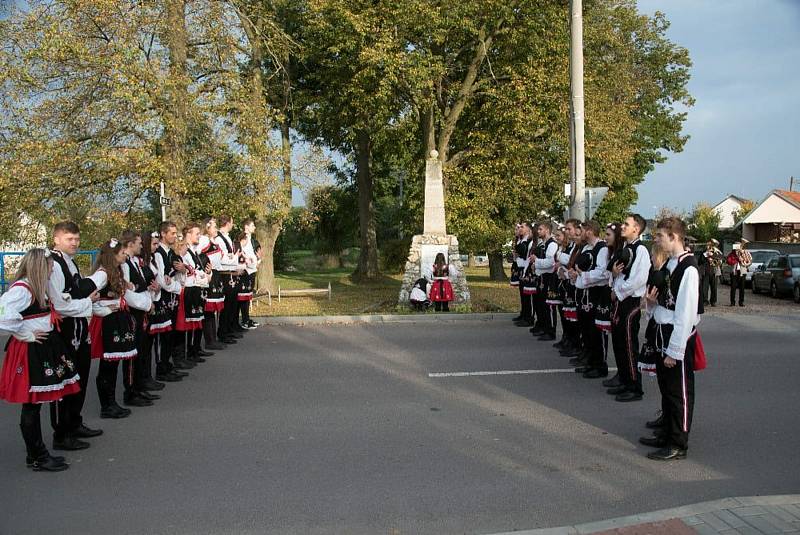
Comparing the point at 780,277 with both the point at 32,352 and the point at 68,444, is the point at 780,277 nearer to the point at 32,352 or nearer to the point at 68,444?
the point at 68,444

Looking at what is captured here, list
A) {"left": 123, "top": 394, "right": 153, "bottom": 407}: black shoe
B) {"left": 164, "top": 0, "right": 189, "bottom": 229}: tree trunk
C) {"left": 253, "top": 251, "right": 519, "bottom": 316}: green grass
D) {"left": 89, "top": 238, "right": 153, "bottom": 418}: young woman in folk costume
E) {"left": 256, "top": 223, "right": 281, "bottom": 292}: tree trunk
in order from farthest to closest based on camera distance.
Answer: {"left": 256, "top": 223, "right": 281, "bottom": 292}: tree trunk
{"left": 164, "top": 0, "right": 189, "bottom": 229}: tree trunk
{"left": 253, "top": 251, "right": 519, "bottom": 316}: green grass
{"left": 123, "top": 394, "right": 153, "bottom": 407}: black shoe
{"left": 89, "top": 238, "right": 153, "bottom": 418}: young woman in folk costume

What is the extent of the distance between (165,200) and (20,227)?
4.89 meters

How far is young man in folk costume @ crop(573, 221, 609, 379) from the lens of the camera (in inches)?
330

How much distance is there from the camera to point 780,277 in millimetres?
21766

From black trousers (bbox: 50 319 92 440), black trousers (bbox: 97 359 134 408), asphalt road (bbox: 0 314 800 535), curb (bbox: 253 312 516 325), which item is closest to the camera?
asphalt road (bbox: 0 314 800 535)

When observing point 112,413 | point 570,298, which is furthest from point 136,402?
point 570,298

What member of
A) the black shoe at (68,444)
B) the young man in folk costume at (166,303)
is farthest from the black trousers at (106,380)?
the young man in folk costume at (166,303)

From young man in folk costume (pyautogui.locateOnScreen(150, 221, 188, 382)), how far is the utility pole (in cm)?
855

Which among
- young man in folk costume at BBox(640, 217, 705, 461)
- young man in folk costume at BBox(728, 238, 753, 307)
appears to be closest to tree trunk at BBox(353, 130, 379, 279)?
young man in folk costume at BBox(728, 238, 753, 307)

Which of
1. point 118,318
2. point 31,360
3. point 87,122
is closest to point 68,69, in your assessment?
point 87,122

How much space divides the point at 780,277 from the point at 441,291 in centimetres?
1247

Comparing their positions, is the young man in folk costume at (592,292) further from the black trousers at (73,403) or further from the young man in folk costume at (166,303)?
the black trousers at (73,403)

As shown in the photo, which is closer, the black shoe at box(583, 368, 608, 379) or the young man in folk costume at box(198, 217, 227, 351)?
the black shoe at box(583, 368, 608, 379)

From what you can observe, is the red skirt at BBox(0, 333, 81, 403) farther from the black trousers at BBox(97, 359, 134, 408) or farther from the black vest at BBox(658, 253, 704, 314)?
the black vest at BBox(658, 253, 704, 314)
